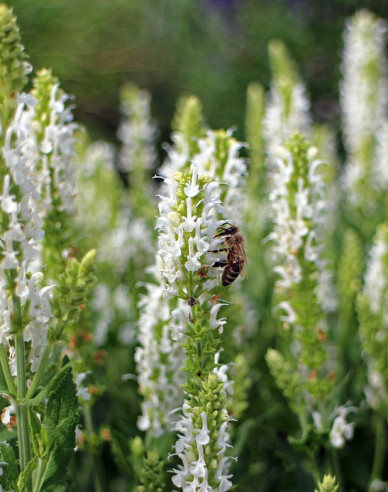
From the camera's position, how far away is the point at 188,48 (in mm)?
11203

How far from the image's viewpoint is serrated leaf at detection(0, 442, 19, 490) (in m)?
1.78

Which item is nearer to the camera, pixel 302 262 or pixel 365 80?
pixel 302 262

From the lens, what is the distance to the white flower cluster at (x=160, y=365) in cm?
236

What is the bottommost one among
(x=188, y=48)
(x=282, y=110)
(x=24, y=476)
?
(x=24, y=476)

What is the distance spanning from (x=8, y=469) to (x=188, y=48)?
33.5 feet

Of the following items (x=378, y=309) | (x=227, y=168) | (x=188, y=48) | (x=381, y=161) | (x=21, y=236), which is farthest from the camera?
(x=188, y=48)

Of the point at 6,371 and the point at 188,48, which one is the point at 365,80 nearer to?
the point at 6,371

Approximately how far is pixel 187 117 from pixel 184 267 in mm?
1312

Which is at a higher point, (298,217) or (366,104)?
(366,104)

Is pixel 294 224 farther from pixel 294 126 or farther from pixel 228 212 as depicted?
pixel 294 126

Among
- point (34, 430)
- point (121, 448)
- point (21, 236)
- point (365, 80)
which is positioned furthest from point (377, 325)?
point (365, 80)

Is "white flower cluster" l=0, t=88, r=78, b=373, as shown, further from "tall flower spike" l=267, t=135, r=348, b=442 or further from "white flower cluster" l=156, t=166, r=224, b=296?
"tall flower spike" l=267, t=135, r=348, b=442

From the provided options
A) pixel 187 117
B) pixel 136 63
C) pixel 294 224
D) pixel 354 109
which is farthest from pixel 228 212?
pixel 136 63

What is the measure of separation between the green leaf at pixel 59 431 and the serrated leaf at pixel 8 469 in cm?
8
